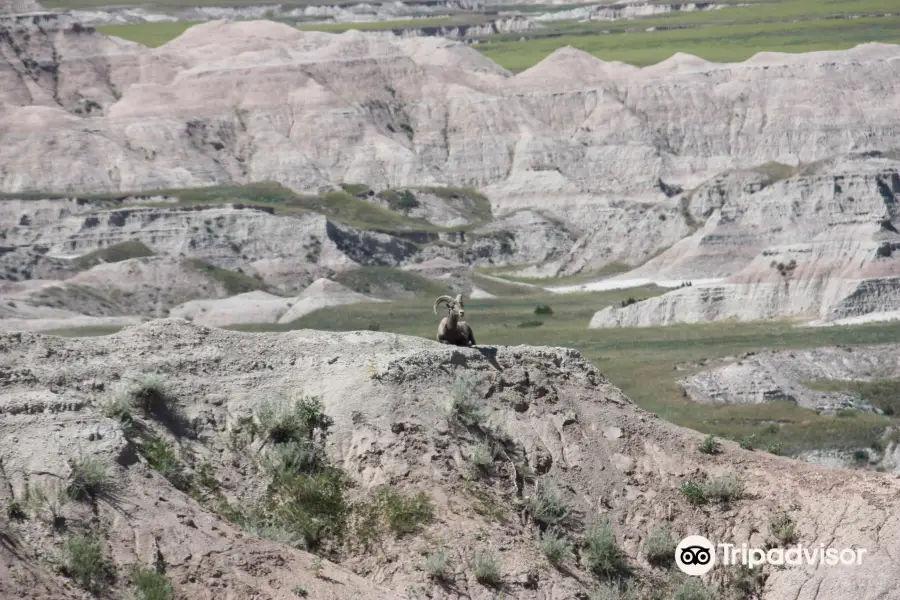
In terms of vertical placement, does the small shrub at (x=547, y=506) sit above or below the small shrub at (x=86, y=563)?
below

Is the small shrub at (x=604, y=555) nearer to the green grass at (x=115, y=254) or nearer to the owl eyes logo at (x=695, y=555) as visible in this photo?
the owl eyes logo at (x=695, y=555)

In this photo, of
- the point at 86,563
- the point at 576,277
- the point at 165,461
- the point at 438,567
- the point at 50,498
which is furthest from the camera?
the point at 576,277

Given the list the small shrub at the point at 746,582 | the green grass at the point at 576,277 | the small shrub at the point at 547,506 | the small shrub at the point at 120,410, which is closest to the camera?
the small shrub at the point at 120,410

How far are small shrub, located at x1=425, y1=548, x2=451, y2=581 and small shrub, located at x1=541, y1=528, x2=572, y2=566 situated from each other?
193 centimetres

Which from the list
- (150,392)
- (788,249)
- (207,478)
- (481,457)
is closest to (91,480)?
(207,478)

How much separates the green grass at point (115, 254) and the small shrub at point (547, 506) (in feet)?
460

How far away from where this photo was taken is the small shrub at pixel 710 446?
3234 centimetres

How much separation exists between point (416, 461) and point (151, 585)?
19.1ft

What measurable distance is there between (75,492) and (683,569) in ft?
31.7

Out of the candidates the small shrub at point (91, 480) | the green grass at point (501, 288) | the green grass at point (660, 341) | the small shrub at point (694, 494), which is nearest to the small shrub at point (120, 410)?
the small shrub at point (91, 480)

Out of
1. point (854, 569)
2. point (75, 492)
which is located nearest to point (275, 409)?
point (75, 492)

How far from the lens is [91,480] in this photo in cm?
Result: 2567

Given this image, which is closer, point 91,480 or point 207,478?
point 91,480

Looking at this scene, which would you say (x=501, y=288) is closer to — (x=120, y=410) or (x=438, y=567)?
(x=120, y=410)
